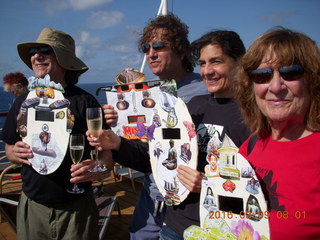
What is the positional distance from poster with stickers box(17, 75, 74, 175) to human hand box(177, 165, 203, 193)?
0.93 metres

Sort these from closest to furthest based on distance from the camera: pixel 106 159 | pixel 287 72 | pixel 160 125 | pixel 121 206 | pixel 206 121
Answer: pixel 287 72 → pixel 206 121 → pixel 160 125 → pixel 106 159 → pixel 121 206

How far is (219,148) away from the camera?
119 centimetres

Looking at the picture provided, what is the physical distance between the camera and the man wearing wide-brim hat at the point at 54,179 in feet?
6.15

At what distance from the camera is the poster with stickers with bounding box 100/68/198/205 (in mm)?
1479

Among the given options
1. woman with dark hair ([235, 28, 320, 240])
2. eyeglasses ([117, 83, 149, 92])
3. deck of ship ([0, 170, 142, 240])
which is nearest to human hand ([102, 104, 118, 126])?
eyeglasses ([117, 83, 149, 92])

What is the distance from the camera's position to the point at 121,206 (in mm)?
4492

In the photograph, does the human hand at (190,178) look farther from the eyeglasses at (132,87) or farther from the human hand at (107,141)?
the eyeglasses at (132,87)

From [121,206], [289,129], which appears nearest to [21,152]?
[289,129]

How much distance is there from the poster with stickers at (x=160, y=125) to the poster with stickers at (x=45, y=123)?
1.17ft

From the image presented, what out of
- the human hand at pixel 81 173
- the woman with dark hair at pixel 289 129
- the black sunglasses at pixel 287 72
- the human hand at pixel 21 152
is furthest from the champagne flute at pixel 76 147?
the black sunglasses at pixel 287 72

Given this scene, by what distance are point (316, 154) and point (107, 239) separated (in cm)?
320

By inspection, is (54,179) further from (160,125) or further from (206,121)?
(206,121)

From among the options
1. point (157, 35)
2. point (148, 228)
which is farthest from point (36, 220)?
point (157, 35)

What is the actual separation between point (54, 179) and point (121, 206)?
112 inches
